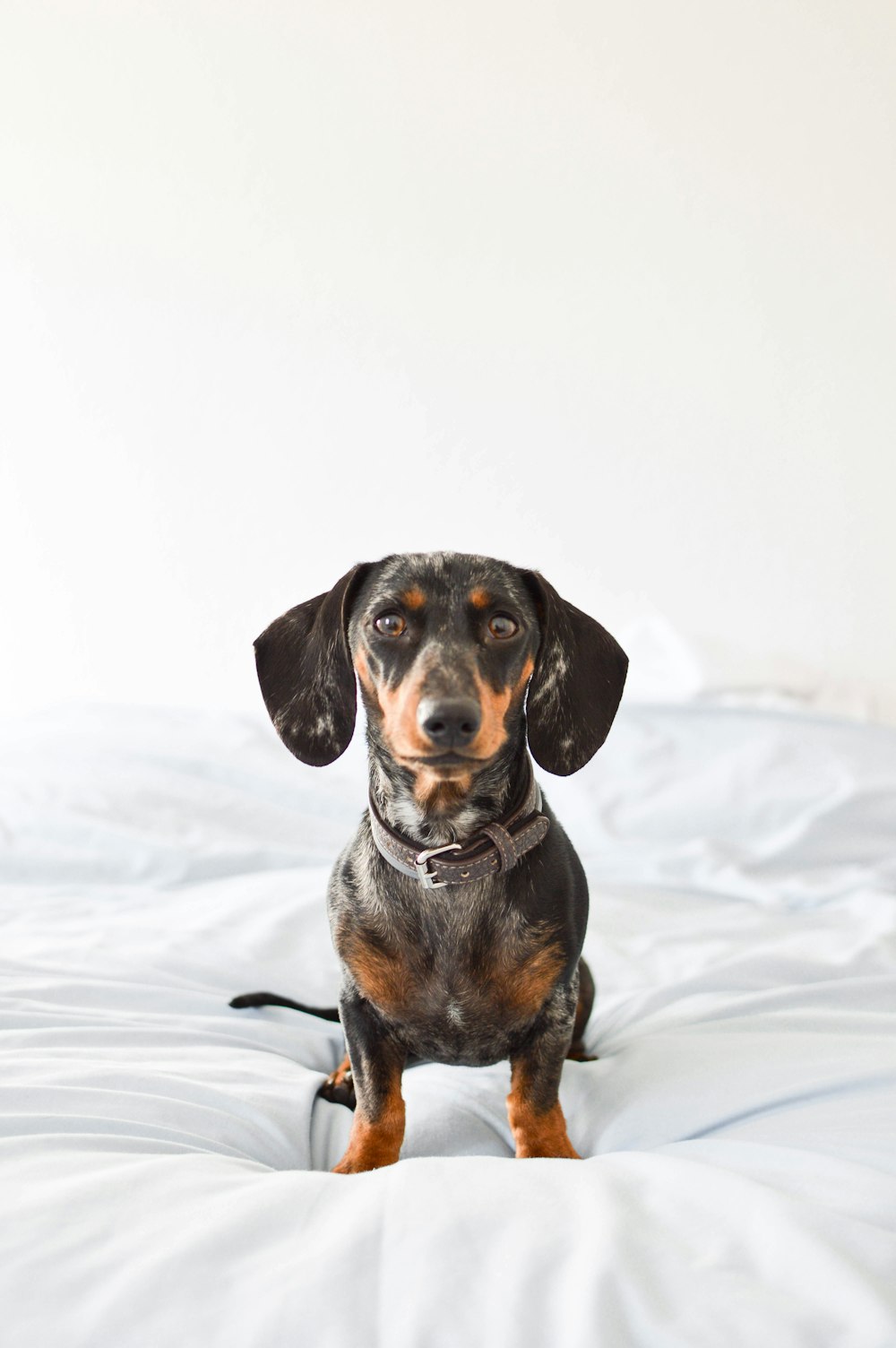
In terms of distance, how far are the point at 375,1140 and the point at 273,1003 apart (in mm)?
549

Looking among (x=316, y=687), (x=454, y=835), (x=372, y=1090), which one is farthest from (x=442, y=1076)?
(x=316, y=687)

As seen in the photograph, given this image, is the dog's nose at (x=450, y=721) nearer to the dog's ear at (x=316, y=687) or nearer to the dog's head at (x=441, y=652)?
the dog's head at (x=441, y=652)

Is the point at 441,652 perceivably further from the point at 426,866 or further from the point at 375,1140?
the point at 375,1140

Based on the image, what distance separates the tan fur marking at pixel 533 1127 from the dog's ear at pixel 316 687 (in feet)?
1.69

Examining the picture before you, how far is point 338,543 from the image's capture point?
376 cm

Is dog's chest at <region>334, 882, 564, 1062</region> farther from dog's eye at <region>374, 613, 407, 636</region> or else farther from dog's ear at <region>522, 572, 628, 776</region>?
dog's eye at <region>374, 613, 407, 636</region>

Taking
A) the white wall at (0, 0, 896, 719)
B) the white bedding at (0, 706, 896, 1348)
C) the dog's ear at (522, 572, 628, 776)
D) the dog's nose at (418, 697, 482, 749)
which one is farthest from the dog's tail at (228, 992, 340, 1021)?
the white wall at (0, 0, 896, 719)

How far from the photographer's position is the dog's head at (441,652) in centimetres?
147

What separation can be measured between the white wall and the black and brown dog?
1705mm

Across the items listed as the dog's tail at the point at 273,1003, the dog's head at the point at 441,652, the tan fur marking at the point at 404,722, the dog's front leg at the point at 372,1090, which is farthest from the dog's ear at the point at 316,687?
the dog's tail at the point at 273,1003

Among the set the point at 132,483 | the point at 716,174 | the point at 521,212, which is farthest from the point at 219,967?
the point at 716,174

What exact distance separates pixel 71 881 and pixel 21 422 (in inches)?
83.0

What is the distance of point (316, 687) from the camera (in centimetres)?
153

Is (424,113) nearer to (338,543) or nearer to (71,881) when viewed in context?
(338,543)
